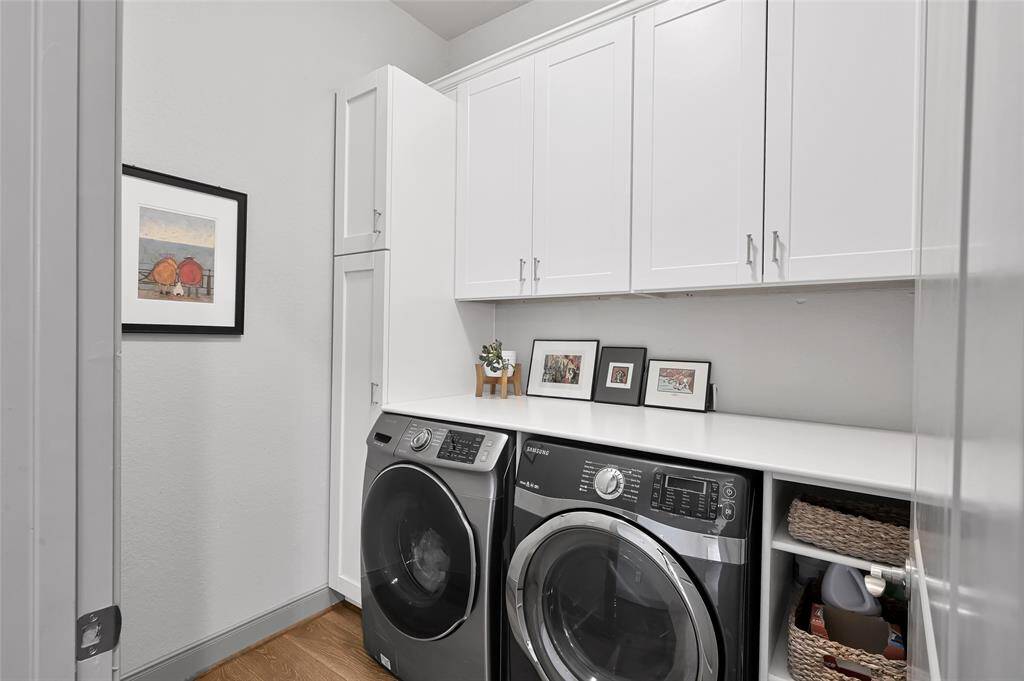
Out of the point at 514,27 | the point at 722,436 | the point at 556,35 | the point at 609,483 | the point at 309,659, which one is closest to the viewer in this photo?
the point at 609,483

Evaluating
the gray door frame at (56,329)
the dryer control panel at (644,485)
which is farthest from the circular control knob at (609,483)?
the gray door frame at (56,329)

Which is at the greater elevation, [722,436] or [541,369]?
[541,369]

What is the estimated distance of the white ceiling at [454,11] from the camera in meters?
2.58

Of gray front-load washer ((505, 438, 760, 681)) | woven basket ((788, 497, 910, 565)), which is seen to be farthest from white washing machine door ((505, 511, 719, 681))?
woven basket ((788, 497, 910, 565))

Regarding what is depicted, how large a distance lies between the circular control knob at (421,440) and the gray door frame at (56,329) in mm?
1315

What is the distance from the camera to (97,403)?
Answer: 46 cm

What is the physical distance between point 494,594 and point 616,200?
1.46 meters

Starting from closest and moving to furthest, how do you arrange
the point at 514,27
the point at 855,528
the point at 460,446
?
the point at 855,528
the point at 460,446
the point at 514,27

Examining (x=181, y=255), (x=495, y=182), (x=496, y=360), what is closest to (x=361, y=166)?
(x=495, y=182)

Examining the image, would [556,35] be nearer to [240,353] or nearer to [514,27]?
[514,27]

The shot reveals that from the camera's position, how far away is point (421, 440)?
1.80 metres

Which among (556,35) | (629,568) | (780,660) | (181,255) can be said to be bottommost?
(780,660)

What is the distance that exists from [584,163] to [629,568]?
1474 mm

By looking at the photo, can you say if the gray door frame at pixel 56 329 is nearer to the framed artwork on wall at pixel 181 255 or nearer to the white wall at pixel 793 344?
the framed artwork on wall at pixel 181 255
